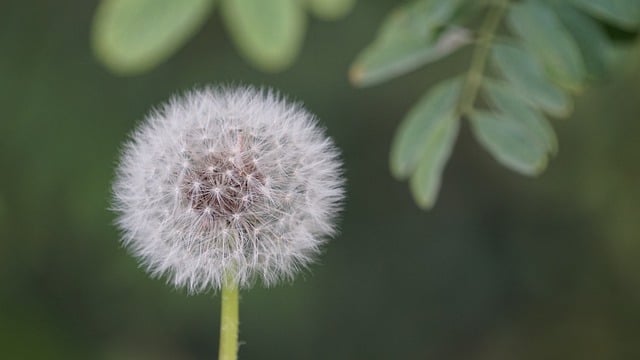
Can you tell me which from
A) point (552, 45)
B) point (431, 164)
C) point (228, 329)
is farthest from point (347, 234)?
point (228, 329)

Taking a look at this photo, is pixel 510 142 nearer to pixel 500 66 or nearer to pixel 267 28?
pixel 500 66

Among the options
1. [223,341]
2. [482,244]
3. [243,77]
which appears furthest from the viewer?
[482,244]

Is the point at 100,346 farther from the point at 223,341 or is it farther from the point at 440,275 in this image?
the point at 223,341

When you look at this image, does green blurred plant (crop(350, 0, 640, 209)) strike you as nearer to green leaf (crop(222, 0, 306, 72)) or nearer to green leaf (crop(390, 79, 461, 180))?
green leaf (crop(390, 79, 461, 180))

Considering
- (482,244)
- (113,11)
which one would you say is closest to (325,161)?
(113,11)

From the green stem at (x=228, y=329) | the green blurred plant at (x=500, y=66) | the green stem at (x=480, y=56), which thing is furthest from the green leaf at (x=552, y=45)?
the green stem at (x=228, y=329)

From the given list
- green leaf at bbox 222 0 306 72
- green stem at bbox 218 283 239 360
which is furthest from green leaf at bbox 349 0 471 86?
green stem at bbox 218 283 239 360

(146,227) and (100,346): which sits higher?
(146,227)
